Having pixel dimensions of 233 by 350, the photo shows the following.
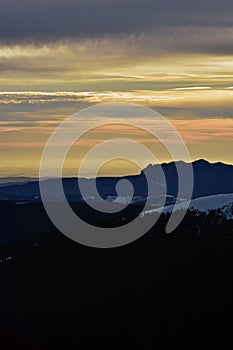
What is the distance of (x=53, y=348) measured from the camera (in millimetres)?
199875

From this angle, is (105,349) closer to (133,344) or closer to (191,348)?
(133,344)

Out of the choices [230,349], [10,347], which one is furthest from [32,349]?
[230,349]

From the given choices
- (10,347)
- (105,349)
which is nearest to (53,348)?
(105,349)

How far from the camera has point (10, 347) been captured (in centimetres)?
3816

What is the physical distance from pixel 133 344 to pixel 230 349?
25.8 metres

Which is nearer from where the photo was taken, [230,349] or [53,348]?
[230,349]

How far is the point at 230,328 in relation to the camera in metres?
192

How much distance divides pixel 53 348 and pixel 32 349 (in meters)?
166

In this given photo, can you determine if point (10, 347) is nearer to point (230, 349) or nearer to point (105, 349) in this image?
point (230, 349)

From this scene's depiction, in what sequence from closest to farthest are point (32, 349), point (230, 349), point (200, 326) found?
1. point (32, 349)
2. point (230, 349)
3. point (200, 326)

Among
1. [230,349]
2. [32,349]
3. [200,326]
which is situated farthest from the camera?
[200,326]

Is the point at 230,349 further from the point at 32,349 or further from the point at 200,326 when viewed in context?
the point at 32,349

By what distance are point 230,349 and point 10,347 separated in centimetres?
14967

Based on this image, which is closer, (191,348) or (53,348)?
(191,348)
